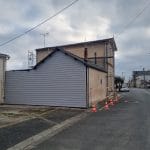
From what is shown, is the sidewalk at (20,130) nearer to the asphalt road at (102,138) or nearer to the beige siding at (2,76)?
the asphalt road at (102,138)

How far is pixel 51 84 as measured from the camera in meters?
25.7

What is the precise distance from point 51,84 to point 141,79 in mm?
128627

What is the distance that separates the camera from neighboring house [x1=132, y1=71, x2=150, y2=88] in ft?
454

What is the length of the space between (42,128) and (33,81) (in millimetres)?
13275

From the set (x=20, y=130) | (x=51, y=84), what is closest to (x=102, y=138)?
(x=20, y=130)

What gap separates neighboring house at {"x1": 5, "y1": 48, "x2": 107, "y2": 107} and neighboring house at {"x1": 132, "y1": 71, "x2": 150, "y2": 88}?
11048 centimetres

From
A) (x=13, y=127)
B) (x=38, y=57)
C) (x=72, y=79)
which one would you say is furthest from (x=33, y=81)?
(x=38, y=57)

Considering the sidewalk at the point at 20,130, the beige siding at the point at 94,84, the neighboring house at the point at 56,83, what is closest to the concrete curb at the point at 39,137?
the sidewalk at the point at 20,130

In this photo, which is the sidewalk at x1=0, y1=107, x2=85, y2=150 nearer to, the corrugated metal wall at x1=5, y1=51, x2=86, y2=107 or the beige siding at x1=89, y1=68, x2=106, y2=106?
the corrugated metal wall at x1=5, y1=51, x2=86, y2=107

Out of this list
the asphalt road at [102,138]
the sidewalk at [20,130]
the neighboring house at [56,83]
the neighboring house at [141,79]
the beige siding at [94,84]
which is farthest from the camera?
the neighboring house at [141,79]

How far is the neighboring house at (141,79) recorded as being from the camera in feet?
454

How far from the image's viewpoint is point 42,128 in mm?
13664

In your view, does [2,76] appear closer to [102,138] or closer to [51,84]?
[51,84]

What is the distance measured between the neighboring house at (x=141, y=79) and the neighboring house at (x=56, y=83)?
11048 centimetres
